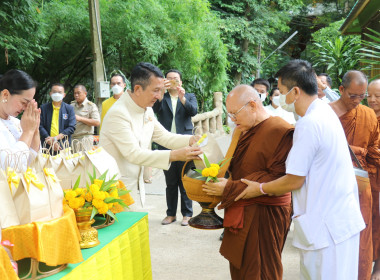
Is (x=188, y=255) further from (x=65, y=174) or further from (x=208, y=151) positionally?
(x=65, y=174)

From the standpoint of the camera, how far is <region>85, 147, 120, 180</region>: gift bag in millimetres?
2795

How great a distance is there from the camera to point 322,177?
250 centimetres

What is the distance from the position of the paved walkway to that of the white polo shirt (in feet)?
5.93

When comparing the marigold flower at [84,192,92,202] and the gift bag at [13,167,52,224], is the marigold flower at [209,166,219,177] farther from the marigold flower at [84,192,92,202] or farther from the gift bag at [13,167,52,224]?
the gift bag at [13,167,52,224]

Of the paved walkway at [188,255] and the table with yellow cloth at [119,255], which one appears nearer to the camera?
the table with yellow cloth at [119,255]

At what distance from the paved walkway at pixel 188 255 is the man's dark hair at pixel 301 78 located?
2.19 meters

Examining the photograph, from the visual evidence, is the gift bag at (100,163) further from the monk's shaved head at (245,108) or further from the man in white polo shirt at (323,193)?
the man in white polo shirt at (323,193)

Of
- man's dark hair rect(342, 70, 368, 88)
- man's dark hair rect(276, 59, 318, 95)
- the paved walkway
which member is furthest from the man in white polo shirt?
the paved walkway

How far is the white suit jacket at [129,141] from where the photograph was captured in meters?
3.44

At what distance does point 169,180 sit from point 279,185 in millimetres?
3187

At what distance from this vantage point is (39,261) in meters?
2.11

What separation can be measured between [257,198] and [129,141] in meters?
1.15

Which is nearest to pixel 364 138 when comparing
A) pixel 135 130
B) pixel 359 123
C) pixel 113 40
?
pixel 359 123

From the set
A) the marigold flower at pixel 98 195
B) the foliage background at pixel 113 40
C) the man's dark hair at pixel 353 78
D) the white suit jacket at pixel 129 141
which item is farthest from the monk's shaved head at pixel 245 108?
the foliage background at pixel 113 40
